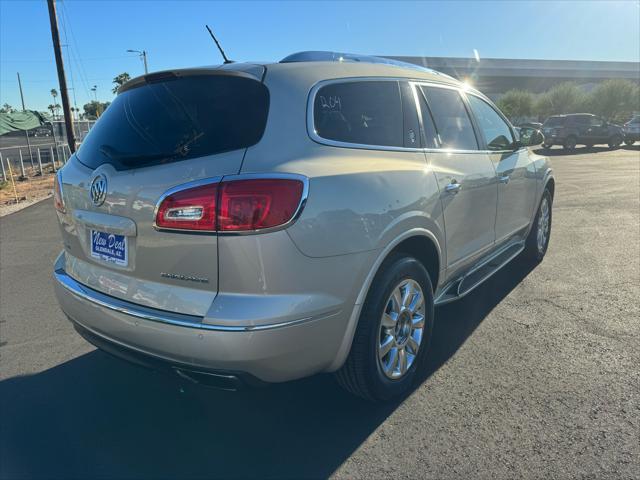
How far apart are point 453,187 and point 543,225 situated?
9.45ft

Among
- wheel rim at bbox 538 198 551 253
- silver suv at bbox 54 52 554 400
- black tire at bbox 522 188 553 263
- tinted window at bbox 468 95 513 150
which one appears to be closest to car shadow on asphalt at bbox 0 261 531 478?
silver suv at bbox 54 52 554 400

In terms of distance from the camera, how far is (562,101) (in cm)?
5947

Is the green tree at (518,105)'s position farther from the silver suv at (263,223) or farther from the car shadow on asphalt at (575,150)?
the silver suv at (263,223)

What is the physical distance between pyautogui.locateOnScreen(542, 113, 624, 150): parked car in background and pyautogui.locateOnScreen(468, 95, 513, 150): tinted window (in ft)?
72.9

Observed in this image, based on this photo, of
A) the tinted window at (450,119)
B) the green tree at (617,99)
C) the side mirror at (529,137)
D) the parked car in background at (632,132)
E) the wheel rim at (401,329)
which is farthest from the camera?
the green tree at (617,99)

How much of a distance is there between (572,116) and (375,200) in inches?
1024

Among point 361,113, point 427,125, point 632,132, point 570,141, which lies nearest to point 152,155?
point 361,113

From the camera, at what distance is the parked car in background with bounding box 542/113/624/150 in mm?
24562

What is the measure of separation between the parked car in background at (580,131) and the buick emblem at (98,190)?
25553 mm

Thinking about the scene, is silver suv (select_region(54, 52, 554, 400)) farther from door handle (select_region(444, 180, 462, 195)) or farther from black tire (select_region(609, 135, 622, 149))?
black tire (select_region(609, 135, 622, 149))

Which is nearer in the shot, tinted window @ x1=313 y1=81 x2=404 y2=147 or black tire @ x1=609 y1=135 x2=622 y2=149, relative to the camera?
tinted window @ x1=313 y1=81 x2=404 y2=147

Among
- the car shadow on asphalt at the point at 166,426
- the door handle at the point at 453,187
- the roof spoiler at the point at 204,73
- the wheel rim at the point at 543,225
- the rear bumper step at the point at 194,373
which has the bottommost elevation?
the car shadow on asphalt at the point at 166,426

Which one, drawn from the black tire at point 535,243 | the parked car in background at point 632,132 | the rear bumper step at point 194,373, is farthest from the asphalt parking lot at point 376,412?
the parked car in background at point 632,132

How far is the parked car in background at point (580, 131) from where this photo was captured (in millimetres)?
24562
